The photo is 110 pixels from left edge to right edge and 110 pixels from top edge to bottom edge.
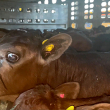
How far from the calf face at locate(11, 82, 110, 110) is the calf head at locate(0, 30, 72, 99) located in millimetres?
106

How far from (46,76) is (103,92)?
34 cm

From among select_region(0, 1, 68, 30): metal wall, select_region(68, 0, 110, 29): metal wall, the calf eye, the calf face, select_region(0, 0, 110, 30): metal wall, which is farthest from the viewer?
select_region(0, 1, 68, 30): metal wall

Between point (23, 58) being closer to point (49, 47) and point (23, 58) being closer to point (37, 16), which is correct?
point (49, 47)

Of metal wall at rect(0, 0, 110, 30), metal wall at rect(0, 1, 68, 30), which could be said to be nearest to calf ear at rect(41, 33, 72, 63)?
metal wall at rect(0, 0, 110, 30)

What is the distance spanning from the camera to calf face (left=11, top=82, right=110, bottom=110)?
0.61 meters

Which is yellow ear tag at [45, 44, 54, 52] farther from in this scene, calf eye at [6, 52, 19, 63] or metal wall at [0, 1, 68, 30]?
metal wall at [0, 1, 68, 30]

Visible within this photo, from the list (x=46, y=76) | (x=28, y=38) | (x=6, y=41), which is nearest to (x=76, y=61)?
(x=46, y=76)

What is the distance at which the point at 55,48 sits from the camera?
79 centimetres

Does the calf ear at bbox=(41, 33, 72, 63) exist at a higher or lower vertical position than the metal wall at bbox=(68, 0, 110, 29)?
lower

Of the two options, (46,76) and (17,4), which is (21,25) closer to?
(17,4)

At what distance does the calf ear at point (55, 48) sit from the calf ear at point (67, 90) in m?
0.16

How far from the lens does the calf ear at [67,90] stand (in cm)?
69

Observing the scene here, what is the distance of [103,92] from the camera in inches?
33.4

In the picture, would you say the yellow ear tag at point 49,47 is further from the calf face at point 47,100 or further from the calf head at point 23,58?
the calf face at point 47,100
